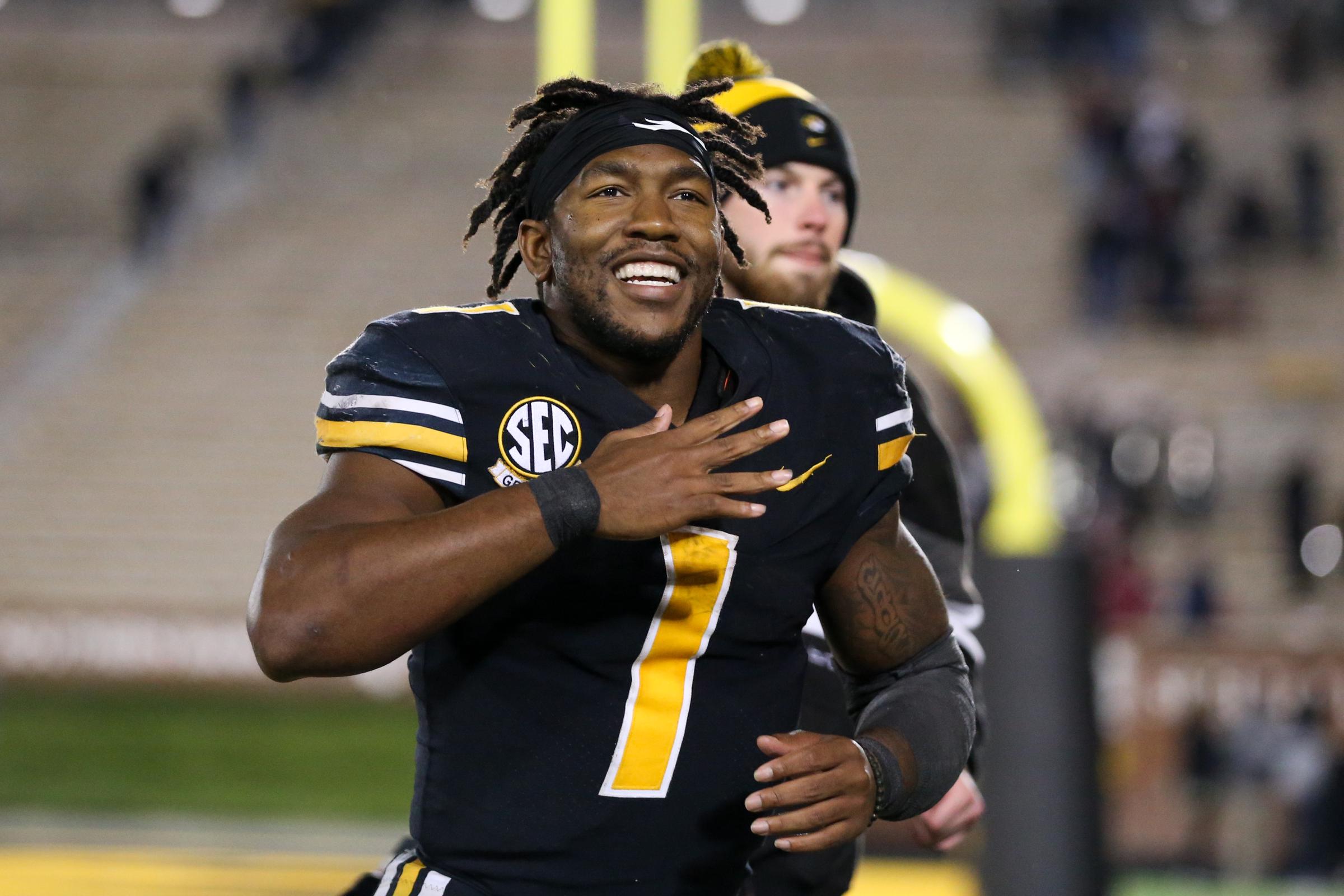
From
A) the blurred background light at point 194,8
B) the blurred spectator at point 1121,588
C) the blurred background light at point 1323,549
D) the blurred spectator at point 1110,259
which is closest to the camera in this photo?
the blurred spectator at point 1121,588

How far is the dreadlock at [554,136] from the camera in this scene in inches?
97.0

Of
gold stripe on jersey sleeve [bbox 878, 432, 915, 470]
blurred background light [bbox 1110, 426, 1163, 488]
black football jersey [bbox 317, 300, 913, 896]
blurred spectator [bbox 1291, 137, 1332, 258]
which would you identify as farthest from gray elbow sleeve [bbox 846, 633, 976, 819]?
blurred spectator [bbox 1291, 137, 1332, 258]

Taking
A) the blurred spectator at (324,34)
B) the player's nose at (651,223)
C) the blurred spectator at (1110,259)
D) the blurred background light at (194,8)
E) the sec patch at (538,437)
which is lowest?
the sec patch at (538,437)

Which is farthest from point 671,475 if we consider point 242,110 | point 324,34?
point 324,34

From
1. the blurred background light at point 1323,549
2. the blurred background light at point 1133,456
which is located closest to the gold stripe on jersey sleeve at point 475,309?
the blurred background light at point 1133,456

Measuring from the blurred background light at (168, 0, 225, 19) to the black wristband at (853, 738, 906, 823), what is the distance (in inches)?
787

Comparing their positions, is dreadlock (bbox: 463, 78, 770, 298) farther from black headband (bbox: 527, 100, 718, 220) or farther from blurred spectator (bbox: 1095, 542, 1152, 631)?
blurred spectator (bbox: 1095, 542, 1152, 631)

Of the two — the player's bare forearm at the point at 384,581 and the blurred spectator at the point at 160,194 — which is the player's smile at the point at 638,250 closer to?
the player's bare forearm at the point at 384,581

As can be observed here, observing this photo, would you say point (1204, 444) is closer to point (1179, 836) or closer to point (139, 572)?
point (1179, 836)

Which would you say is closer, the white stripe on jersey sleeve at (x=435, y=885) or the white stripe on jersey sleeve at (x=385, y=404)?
the white stripe on jersey sleeve at (x=385, y=404)

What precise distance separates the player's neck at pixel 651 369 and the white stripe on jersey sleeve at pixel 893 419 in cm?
25

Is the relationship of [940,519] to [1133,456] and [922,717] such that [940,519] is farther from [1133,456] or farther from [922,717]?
[1133,456]

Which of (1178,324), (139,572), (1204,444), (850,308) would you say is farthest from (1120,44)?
(850,308)

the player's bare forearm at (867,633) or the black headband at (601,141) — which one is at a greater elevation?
the black headband at (601,141)
